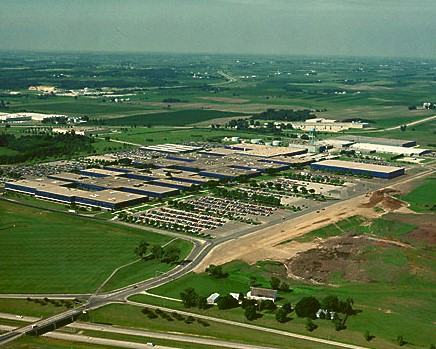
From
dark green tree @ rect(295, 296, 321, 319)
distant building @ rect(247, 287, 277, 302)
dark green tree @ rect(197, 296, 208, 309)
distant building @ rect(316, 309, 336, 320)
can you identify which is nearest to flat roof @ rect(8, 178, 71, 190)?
dark green tree @ rect(197, 296, 208, 309)

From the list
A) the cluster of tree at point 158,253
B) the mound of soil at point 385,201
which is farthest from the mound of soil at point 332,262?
the mound of soil at point 385,201

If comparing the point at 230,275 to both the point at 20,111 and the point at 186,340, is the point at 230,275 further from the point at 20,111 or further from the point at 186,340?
the point at 20,111

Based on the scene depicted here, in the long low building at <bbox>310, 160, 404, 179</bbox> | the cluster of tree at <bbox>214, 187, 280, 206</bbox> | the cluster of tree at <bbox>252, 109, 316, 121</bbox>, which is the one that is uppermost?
the cluster of tree at <bbox>252, 109, 316, 121</bbox>

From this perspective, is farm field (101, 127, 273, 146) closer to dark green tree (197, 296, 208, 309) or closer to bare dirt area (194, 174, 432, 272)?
bare dirt area (194, 174, 432, 272)

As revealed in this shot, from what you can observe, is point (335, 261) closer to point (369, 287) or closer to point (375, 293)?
point (369, 287)

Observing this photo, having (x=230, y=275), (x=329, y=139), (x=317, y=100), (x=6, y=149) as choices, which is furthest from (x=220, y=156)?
(x=317, y=100)
